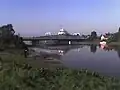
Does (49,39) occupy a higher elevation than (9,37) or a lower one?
lower

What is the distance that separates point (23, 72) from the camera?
12.0 ft

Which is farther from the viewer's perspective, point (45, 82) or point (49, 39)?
point (49, 39)

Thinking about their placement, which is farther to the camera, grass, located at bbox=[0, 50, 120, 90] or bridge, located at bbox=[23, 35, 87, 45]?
bridge, located at bbox=[23, 35, 87, 45]

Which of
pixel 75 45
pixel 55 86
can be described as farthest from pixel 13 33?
pixel 75 45

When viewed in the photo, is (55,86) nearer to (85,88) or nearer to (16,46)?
(85,88)

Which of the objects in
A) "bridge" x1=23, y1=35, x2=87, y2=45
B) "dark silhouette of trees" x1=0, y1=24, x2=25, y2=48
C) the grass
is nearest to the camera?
the grass

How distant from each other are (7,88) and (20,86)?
0.51 feet

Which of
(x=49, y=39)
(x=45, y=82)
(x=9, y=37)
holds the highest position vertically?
(x=9, y=37)

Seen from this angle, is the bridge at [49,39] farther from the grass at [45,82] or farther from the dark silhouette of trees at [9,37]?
the grass at [45,82]

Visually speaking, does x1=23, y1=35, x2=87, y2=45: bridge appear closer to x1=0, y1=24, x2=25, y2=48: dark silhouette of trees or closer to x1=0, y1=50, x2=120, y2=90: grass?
x1=0, y1=24, x2=25, y2=48: dark silhouette of trees

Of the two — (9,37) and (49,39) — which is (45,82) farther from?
(49,39)

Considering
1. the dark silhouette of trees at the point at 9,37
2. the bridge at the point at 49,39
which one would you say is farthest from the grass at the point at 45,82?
the bridge at the point at 49,39

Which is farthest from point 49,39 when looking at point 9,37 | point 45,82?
point 45,82

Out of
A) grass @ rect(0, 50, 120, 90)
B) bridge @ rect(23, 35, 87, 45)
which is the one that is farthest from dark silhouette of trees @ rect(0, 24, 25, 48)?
grass @ rect(0, 50, 120, 90)
